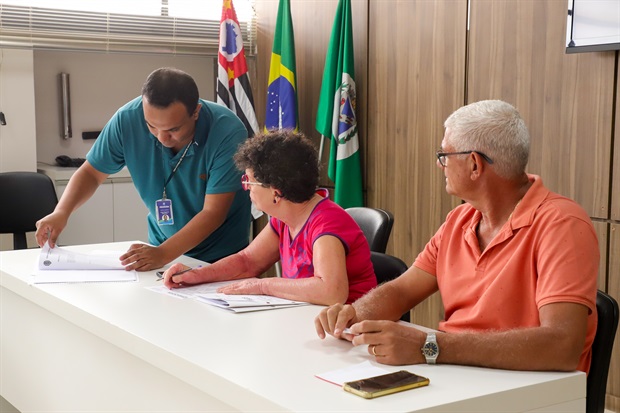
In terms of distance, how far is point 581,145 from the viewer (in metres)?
3.43

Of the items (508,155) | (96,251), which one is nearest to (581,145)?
(508,155)

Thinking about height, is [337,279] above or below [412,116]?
below

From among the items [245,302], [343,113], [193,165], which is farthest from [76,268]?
[343,113]

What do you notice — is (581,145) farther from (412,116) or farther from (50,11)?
(50,11)

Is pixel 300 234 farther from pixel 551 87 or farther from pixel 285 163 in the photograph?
pixel 551 87

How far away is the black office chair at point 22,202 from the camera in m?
4.66

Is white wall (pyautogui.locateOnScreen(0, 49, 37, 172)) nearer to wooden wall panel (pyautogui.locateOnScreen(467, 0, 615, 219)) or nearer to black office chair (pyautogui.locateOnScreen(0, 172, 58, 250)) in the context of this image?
black office chair (pyautogui.locateOnScreen(0, 172, 58, 250))

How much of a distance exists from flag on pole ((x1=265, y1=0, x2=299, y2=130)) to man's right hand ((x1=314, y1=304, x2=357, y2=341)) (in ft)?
10.4

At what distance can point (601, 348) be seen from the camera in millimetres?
1789

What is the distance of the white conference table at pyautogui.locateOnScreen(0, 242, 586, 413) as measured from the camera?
1489mm

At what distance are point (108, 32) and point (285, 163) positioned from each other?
320 cm

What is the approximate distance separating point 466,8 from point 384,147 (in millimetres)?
945

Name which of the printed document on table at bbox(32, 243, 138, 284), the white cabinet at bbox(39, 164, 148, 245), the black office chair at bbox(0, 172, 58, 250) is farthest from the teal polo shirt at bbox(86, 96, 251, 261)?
the white cabinet at bbox(39, 164, 148, 245)

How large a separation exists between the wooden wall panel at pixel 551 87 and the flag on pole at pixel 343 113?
90 centimetres
